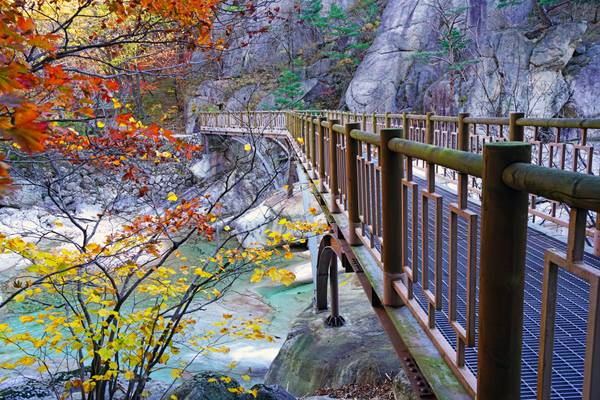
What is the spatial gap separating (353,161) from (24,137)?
9.03 feet

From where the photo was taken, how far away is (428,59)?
24250 millimetres

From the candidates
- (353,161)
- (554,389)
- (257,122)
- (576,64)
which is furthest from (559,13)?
(554,389)

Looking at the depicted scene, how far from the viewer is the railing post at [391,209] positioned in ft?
8.98

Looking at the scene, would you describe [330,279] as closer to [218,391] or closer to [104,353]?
[218,391]

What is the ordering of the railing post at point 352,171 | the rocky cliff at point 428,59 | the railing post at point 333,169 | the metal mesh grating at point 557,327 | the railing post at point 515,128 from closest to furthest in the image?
the metal mesh grating at point 557,327
the railing post at point 352,171
the railing post at point 515,128
the railing post at point 333,169
the rocky cliff at point 428,59

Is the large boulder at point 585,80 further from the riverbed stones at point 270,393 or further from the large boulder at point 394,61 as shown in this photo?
the riverbed stones at point 270,393

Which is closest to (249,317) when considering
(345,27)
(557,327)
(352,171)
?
(352,171)

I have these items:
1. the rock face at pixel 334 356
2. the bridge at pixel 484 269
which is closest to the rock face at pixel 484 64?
the rock face at pixel 334 356

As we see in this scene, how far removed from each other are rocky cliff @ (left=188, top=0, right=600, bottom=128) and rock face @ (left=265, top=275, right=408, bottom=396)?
286 inches

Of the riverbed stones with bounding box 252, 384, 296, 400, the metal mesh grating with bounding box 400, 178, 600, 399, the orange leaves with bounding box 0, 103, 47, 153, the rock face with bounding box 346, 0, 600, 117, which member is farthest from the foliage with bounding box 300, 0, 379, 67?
the orange leaves with bounding box 0, 103, 47, 153

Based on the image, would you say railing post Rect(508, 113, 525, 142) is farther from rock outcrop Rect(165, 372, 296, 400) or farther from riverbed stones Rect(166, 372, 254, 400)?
riverbed stones Rect(166, 372, 254, 400)

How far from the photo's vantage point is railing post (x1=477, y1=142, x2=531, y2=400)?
4.84 ft

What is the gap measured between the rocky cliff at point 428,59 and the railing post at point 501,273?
42.8 ft

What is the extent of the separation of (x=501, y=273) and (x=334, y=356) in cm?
721
